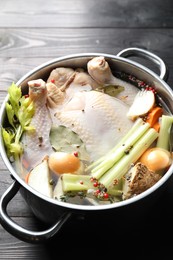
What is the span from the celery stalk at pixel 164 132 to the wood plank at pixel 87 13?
557 mm

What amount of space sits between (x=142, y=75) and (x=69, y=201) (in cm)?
39

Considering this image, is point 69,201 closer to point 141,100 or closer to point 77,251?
point 77,251

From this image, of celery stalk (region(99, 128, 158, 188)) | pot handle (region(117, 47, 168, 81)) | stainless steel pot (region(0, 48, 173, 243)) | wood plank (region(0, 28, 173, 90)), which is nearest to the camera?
stainless steel pot (region(0, 48, 173, 243))

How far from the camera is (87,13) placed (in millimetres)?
1753

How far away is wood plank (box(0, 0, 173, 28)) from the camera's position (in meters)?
1.73

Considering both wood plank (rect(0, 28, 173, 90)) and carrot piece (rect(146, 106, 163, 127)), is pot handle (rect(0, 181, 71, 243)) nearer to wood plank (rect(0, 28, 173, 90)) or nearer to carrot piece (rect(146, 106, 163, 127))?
carrot piece (rect(146, 106, 163, 127))

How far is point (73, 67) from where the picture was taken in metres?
1.37

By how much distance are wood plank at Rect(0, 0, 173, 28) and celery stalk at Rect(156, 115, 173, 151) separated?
1.83ft

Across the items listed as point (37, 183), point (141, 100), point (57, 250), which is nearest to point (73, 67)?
point (141, 100)

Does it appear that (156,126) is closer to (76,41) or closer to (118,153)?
(118,153)

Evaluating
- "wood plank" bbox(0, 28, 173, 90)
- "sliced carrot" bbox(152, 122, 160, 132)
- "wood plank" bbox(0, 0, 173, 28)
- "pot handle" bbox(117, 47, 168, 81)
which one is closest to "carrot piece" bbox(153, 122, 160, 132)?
"sliced carrot" bbox(152, 122, 160, 132)

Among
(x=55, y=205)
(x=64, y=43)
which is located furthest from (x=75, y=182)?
(x=64, y=43)

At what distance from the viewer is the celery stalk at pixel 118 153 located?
3.93 feet

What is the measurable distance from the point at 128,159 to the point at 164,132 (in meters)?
0.11
